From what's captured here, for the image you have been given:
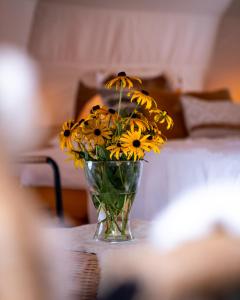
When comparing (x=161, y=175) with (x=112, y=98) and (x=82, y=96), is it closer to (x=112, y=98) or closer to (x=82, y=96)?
(x=112, y=98)

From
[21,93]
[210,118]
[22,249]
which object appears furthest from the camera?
[21,93]

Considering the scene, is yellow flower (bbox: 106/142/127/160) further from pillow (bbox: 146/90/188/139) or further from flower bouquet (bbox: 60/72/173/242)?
pillow (bbox: 146/90/188/139)

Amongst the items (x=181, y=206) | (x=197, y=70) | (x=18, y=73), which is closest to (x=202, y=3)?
(x=197, y=70)

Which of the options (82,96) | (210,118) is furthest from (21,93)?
(210,118)

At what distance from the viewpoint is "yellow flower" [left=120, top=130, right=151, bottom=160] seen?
4.36ft

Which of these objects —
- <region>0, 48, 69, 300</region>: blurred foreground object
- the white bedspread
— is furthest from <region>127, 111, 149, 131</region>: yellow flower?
the white bedspread

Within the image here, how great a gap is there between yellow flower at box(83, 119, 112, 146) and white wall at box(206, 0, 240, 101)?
3144 mm

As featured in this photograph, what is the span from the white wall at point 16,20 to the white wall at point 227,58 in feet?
4.98

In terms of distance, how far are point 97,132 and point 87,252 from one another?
1.01 feet

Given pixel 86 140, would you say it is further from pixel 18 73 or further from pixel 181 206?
pixel 18 73

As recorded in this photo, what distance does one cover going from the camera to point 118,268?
3.77ft

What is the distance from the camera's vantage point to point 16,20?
379cm

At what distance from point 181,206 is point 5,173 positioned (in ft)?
4.86

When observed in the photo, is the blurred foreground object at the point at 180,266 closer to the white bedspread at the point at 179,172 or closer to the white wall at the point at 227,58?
the white bedspread at the point at 179,172
